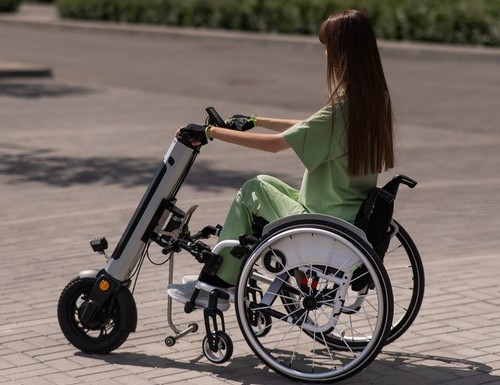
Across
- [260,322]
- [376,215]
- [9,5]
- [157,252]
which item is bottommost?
[9,5]

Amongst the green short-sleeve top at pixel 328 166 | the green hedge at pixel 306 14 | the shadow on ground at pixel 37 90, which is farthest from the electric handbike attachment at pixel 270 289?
the green hedge at pixel 306 14

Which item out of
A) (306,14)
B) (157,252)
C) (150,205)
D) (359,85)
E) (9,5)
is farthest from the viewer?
(9,5)

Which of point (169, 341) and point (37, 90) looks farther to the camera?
point (37, 90)

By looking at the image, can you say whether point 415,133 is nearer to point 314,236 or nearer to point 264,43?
point 314,236

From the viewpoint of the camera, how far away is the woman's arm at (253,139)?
17.8ft

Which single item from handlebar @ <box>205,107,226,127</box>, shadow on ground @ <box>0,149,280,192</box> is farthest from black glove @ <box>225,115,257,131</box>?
shadow on ground @ <box>0,149,280,192</box>

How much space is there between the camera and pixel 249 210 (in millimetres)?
5508

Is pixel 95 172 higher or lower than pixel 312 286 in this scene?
lower

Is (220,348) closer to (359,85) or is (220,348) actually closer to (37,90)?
(359,85)

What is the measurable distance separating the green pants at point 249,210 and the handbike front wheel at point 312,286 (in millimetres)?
126

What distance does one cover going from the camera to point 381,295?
204 inches

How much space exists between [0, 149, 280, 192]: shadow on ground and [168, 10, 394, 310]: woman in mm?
5002

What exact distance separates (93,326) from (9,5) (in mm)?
33636

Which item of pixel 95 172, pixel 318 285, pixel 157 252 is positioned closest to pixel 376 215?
pixel 318 285
